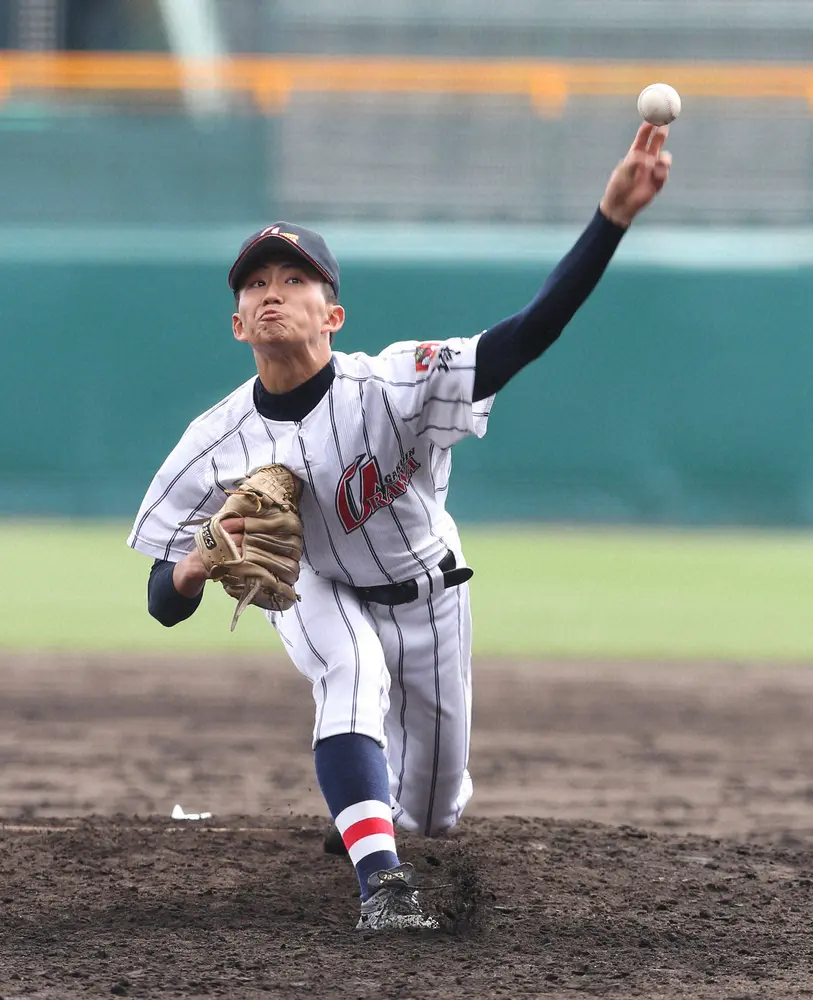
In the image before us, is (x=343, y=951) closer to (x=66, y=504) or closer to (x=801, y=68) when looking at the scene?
(x=66, y=504)

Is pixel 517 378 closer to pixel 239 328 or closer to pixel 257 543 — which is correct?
pixel 239 328

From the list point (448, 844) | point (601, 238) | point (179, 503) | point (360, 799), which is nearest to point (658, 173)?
point (601, 238)

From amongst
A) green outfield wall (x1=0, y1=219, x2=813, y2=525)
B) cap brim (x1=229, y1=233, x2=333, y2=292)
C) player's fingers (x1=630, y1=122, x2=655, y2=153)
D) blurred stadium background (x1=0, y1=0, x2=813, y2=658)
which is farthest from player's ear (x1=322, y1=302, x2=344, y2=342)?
green outfield wall (x1=0, y1=219, x2=813, y2=525)

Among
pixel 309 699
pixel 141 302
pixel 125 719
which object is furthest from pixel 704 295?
pixel 125 719

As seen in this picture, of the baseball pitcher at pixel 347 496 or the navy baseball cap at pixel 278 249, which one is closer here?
the baseball pitcher at pixel 347 496

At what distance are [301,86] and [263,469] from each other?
8884 millimetres

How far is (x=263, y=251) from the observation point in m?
2.89

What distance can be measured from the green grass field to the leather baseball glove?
3685mm

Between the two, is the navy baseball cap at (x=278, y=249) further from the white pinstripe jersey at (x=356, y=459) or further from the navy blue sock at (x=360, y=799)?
the navy blue sock at (x=360, y=799)

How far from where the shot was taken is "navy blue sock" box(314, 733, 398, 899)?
2.71 metres

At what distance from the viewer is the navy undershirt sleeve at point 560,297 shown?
259cm

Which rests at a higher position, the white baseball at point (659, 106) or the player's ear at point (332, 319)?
the white baseball at point (659, 106)

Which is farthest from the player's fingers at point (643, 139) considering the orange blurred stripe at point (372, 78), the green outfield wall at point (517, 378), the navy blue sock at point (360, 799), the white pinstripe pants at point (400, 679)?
the orange blurred stripe at point (372, 78)

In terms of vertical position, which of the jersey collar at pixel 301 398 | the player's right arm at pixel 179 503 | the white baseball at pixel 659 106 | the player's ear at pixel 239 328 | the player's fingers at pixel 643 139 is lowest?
the player's right arm at pixel 179 503
